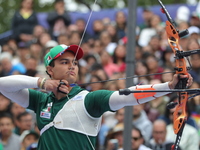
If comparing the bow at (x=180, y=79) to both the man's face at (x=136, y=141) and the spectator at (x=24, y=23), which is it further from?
the spectator at (x=24, y=23)

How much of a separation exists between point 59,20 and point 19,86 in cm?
731

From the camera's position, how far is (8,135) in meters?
7.35

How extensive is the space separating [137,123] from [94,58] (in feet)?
9.73

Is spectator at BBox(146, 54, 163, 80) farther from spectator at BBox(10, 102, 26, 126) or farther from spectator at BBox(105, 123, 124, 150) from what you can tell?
spectator at BBox(10, 102, 26, 126)

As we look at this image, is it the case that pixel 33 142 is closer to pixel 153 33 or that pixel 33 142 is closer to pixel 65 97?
pixel 65 97

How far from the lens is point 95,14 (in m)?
12.9

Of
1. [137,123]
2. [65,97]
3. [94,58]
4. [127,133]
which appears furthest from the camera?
[94,58]

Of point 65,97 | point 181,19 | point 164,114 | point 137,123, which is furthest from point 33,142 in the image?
point 181,19

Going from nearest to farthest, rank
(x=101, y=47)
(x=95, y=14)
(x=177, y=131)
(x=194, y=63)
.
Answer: (x=177, y=131) < (x=194, y=63) < (x=101, y=47) < (x=95, y=14)

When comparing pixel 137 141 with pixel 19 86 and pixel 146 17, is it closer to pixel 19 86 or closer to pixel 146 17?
pixel 19 86

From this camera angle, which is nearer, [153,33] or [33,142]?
[33,142]

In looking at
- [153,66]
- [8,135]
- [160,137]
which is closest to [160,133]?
[160,137]

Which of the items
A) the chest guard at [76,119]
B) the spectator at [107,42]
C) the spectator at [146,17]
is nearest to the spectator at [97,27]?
the spectator at [107,42]

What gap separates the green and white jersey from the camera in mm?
4266
